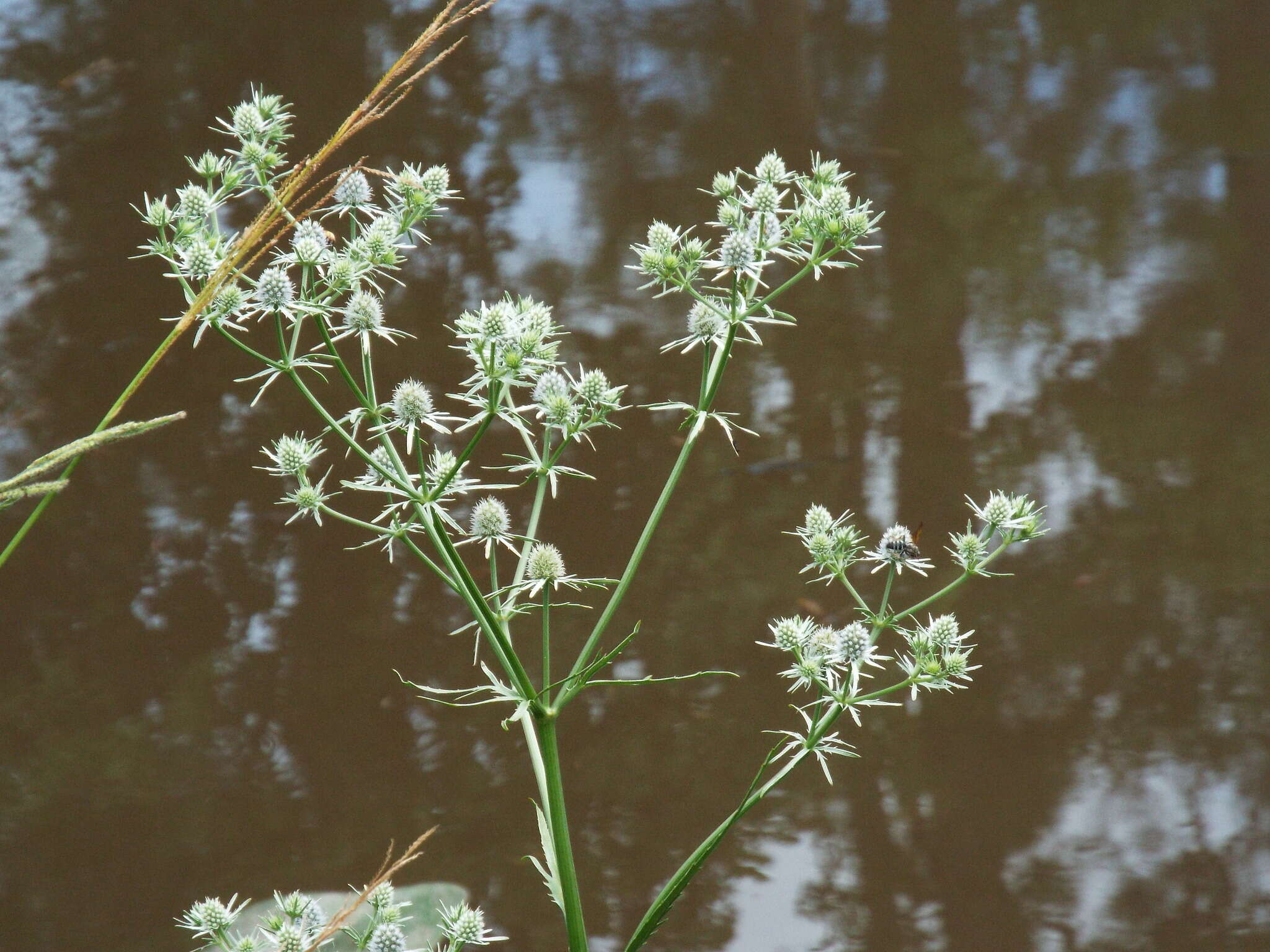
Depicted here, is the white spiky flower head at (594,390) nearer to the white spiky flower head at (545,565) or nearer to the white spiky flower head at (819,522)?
the white spiky flower head at (545,565)

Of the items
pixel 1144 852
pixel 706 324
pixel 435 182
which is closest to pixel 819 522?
pixel 706 324

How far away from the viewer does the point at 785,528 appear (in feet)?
8.21

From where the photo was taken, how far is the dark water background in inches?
77.3

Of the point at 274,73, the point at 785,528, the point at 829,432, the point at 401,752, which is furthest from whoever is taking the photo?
the point at 274,73

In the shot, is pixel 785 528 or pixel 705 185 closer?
pixel 785 528

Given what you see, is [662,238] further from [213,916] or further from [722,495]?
[722,495]

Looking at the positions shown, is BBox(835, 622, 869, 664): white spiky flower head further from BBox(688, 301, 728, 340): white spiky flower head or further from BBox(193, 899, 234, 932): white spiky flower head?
BBox(193, 899, 234, 932): white spiky flower head

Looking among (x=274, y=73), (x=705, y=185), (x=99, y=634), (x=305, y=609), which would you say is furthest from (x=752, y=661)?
(x=274, y=73)

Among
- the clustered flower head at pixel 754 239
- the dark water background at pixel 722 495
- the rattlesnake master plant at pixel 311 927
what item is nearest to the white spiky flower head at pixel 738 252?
the clustered flower head at pixel 754 239

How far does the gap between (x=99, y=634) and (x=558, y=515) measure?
92 cm

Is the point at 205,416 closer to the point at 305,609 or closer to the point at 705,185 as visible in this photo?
the point at 305,609

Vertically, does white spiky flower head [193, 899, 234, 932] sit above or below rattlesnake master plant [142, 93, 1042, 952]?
below

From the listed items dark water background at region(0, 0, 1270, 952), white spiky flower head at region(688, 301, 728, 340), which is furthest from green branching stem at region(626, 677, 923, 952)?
dark water background at region(0, 0, 1270, 952)

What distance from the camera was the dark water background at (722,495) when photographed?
1963 millimetres
